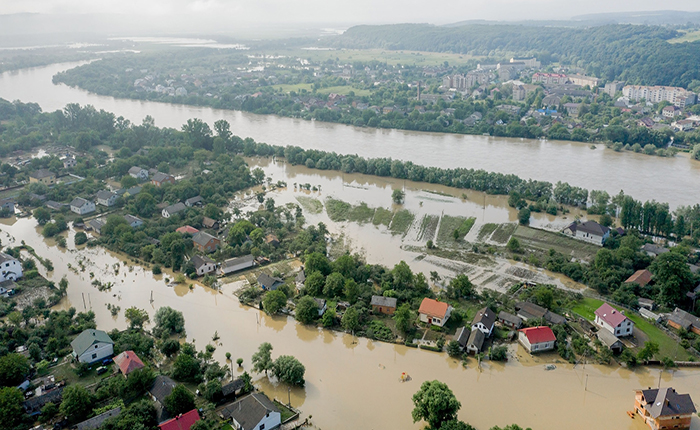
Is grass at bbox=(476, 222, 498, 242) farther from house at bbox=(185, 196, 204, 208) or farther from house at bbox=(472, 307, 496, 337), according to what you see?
house at bbox=(185, 196, 204, 208)

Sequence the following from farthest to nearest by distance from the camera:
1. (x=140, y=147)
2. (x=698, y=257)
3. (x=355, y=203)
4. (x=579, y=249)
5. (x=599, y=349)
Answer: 1. (x=140, y=147)
2. (x=355, y=203)
3. (x=579, y=249)
4. (x=698, y=257)
5. (x=599, y=349)

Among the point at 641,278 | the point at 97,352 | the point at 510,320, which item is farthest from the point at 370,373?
the point at 641,278

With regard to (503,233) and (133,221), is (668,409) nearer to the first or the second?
(503,233)

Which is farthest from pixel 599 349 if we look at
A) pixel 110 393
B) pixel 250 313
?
pixel 110 393

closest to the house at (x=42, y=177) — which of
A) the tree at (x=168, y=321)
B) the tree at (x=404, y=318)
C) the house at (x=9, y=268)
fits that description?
the house at (x=9, y=268)

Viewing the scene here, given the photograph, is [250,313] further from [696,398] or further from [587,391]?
[696,398]

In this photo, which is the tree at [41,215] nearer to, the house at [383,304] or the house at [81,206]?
the house at [81,206]

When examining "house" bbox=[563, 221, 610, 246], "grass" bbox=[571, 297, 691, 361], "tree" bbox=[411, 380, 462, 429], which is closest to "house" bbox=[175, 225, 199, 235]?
"tree" bbox=[411, 380, 462, 429]
